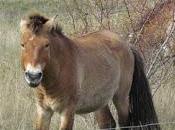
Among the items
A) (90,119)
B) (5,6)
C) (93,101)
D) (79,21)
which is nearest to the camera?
(93,101)

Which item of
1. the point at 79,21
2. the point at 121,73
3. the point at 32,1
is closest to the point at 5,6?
the point at 32,1

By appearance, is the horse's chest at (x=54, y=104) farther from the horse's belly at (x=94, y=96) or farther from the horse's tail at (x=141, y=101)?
the horse's tail at (x=141, y=101)

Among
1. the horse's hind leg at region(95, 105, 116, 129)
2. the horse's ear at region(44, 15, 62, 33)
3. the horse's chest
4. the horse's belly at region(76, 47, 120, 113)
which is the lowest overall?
the horse's hind leg at region(95, 105, 116, 129)

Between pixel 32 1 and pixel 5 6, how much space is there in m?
1.20

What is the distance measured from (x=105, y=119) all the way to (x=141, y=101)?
1.66 ft

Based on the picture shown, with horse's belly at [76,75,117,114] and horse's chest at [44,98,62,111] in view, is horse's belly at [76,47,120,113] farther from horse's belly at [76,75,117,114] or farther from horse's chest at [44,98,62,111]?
horse's chest at [44,98,62,111]

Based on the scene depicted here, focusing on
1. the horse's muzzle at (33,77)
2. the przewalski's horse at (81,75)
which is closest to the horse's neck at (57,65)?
the przewalski's horse at (81,75)

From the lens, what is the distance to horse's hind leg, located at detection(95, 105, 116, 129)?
703cm

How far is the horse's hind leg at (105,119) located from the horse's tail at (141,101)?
9.6 inches

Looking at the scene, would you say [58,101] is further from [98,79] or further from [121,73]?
[121,73]

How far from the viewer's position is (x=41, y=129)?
19.0 ft

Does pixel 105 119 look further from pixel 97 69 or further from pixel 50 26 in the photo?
pixel 50 26

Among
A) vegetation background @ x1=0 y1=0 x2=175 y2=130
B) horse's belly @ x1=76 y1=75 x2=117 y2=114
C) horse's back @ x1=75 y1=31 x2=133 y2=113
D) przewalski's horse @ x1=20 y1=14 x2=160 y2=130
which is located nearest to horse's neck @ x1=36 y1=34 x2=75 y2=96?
przewalski's horse @ x1=20 y1=14 x2=160 y2=130

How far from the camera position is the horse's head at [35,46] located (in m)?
4.91
